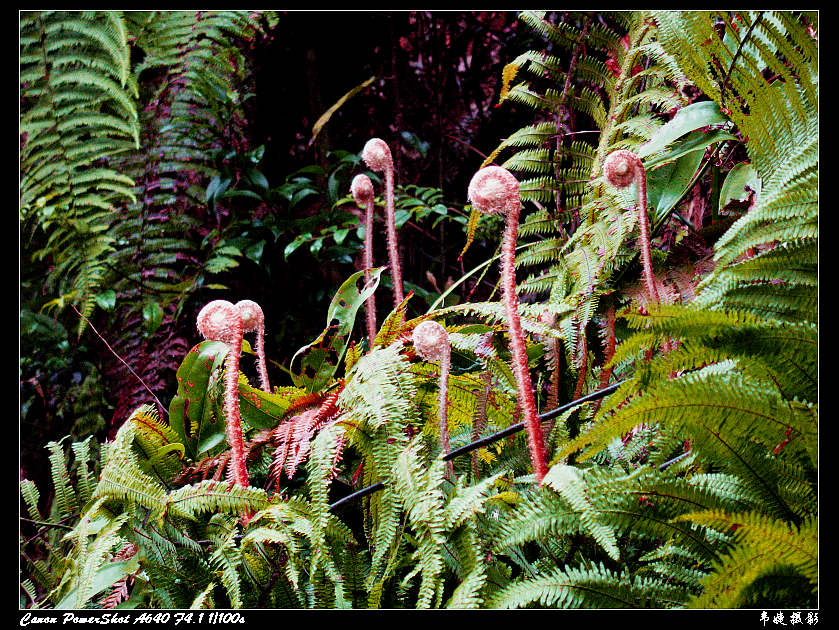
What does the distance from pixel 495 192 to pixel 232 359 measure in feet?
1.10

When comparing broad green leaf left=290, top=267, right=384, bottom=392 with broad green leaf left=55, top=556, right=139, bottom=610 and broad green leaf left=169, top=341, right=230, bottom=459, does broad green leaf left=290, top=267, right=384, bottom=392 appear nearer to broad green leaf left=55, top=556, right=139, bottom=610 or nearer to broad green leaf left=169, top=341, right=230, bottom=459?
broad green leaf left=169, top=341, right=230, bottom=459

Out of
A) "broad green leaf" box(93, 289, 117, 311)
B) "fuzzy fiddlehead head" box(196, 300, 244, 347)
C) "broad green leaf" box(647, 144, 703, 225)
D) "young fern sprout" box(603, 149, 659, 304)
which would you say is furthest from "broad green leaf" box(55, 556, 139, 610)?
Result: "broad green leaf" box(93, 289, 117, 311)

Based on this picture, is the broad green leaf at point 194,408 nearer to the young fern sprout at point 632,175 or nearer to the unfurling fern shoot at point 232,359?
the unfurling fern shoot at point 232,359

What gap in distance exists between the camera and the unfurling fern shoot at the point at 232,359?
0.60m

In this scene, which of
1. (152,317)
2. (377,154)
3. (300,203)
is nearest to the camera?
(377,154)

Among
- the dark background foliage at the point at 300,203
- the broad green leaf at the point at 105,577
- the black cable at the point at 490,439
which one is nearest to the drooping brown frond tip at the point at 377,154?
the black cable at the point at 490,439

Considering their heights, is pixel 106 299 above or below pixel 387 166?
below

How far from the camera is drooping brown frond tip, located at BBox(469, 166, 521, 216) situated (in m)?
0.56

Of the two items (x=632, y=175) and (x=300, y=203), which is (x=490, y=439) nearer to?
(x=632, y=175)

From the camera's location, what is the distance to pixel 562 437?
641 mm

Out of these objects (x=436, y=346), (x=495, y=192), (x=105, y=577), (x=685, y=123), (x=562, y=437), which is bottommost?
(x=105, y=577)

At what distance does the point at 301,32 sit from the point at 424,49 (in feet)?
1.57

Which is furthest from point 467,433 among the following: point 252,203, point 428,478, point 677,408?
point 252,203

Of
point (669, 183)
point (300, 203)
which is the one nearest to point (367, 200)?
point (669, 183)
